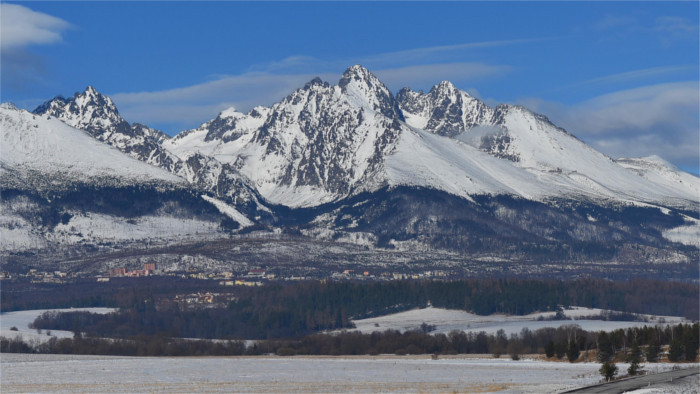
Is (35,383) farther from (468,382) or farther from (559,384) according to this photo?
(559,384)

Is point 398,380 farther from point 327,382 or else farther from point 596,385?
point 596,385

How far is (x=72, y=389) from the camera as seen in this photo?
184500mm

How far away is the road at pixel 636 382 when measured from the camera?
165 meters

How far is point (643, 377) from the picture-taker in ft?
611

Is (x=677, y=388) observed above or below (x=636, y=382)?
below

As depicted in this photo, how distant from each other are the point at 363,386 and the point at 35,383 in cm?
4793

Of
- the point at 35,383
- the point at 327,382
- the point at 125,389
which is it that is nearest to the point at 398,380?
the point at 327,382

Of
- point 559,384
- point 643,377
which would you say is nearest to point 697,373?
point 643,377

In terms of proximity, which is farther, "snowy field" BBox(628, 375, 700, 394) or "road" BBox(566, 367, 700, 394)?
"road" BBox(566, 367, 700, 394)

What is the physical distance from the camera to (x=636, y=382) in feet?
577

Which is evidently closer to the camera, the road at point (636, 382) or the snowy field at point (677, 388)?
the snowy field at point (677, 388)

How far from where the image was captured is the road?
165 m

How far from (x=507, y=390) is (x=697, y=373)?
107ft

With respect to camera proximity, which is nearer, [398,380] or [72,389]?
[72,389]
